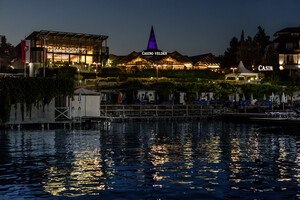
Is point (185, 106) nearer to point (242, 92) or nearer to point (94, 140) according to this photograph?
point (242, 92)

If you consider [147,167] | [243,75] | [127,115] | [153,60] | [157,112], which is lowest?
[147,167]

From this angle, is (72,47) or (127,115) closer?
(127,115)

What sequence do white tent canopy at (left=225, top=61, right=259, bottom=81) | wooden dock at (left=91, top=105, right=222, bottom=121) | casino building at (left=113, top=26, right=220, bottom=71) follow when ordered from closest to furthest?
wooden dock at (left=91, top=105, right=222, bottom=121), white tent canopy at (left=225, top=61, right=259, bottom=81), casino building at (left=113, top=26, right=220, bottom=71)

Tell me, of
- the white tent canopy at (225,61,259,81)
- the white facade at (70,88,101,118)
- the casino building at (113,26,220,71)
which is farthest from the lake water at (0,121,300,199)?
the casino building at (113,26,220,71)

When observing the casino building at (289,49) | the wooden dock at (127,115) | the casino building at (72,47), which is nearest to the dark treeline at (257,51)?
the casino building at (289,49)

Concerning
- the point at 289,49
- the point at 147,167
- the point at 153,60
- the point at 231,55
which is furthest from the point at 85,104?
the point at 231,55

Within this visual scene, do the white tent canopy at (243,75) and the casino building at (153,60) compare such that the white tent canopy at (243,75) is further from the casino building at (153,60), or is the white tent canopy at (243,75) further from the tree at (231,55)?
the tree at (231,55)

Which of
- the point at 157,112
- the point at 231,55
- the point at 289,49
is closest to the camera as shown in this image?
the point at 157,112

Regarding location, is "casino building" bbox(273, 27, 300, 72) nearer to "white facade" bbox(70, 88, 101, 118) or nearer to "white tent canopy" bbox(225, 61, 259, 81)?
"white tent canopy" bbox(225, 61, 259, 81)

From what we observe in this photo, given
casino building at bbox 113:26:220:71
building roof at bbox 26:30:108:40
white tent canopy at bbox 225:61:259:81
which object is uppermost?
building roof at bbox 26:30:108:40

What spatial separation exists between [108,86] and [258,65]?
61492 millimetres

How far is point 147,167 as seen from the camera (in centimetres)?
2959

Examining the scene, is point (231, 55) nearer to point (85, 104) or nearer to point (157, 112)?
point (157, 112)

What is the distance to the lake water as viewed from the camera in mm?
22734
